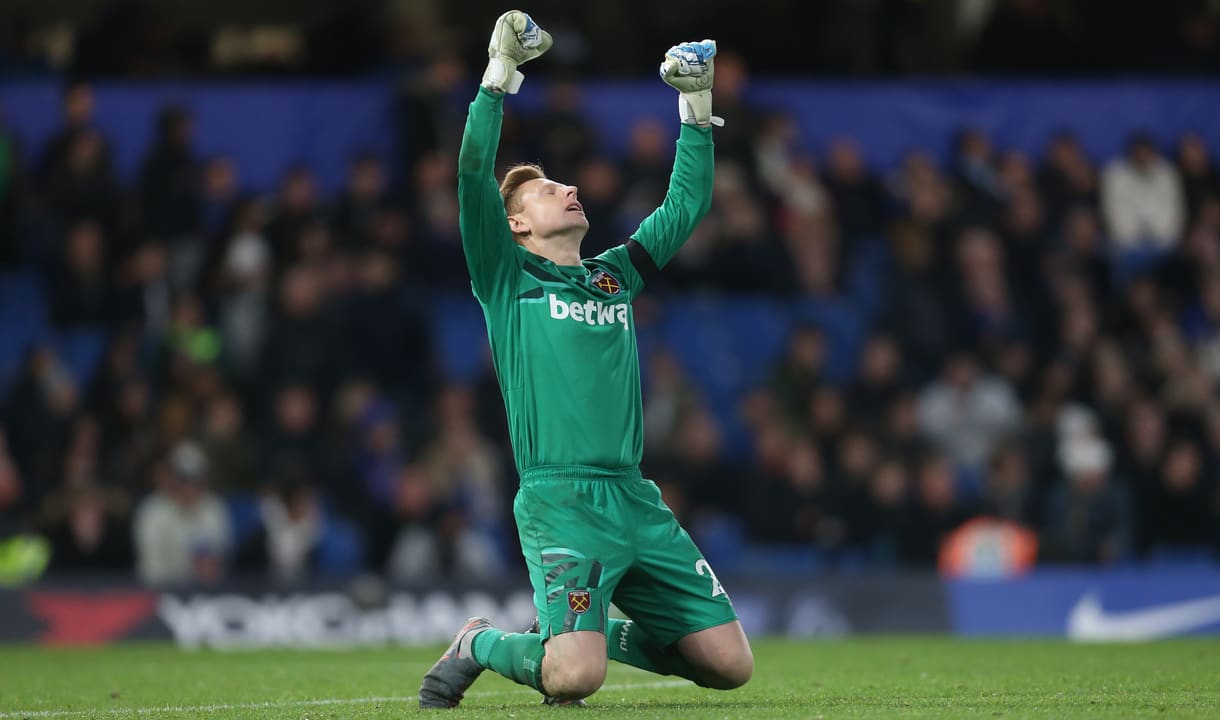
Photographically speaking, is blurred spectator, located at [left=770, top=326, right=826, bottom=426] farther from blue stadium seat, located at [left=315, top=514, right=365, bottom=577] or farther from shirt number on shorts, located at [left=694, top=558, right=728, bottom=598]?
shirt number on shorts, located at [left=694, top=558, right=728, bottom=598]

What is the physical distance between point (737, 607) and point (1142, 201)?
22.9ft

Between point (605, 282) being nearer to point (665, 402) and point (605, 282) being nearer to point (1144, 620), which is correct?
point (1144, 620)

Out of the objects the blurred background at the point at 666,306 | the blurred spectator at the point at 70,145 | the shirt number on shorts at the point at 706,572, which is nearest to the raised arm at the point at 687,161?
the shirt number on shorts at the point at 706,572

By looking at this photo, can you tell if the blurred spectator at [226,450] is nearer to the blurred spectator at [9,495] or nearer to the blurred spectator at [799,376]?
the blurred spectator at [9,495]

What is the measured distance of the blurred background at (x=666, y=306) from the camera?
15.2 m

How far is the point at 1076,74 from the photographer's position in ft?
67.4

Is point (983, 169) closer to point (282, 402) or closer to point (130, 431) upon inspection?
point (282, 402)

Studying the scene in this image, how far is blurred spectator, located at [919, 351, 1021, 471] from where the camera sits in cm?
1677

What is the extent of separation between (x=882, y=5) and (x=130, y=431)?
10169mm

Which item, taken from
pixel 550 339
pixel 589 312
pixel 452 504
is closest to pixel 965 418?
pixel 452 504

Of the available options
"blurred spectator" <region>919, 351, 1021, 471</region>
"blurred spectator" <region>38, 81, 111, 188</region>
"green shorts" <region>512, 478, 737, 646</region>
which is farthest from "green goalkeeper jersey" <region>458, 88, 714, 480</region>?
"blurred spectator" <region>38, 81, 111, 188</region>

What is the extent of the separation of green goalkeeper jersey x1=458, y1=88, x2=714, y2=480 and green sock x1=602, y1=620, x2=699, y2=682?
0.75 metres

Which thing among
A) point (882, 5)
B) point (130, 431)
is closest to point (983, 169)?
point (882, 5)

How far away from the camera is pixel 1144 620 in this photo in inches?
561
